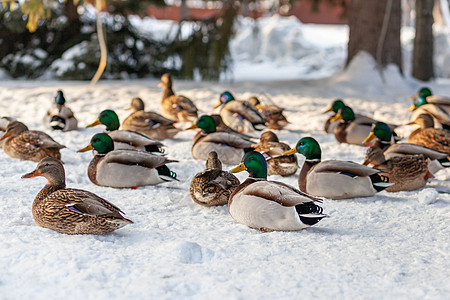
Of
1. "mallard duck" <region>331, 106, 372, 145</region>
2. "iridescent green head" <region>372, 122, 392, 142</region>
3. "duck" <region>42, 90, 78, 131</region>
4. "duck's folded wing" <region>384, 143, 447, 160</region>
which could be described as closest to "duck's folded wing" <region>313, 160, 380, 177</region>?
"duck's folded wing" <region>384, 143, 447, 160</region>

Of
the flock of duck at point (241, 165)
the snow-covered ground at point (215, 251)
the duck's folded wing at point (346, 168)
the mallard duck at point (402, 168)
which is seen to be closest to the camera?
the snow-covered ground at point (215, 251)

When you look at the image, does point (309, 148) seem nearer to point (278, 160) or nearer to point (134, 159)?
point (278, 160)

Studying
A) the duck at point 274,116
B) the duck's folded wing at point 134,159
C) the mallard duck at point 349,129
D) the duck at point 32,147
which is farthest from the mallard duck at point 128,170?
the duck at point 274,116

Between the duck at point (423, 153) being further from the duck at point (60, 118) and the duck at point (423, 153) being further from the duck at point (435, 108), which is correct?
the duck at point (60, 118)

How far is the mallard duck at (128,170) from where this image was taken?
514 centimetres

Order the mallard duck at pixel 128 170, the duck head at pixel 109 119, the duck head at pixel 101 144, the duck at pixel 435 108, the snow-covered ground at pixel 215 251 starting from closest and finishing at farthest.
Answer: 1. the snow-covered ground at pixel 215 251
2. the mallard duck at pixel 128 170
3. the duck head at pixel 101 144
4. the duck head at pixel 109 119
5. the duck at pixel 435 108

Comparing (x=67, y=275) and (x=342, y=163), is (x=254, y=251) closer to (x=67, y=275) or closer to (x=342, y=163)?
(x=67, y=275)

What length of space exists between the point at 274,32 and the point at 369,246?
2198 cm

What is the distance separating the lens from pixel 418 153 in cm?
557

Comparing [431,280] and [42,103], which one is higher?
[431,280]

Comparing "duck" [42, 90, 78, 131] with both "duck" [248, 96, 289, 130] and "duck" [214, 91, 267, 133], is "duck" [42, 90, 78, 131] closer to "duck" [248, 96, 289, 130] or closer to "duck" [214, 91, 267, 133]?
"duck" [214, 91, 267, 133]

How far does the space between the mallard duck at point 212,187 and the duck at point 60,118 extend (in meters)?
3.49

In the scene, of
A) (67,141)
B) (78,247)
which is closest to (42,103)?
(67,141)

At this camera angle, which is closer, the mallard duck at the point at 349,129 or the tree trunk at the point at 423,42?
the mallard duck at the point at 349,129
